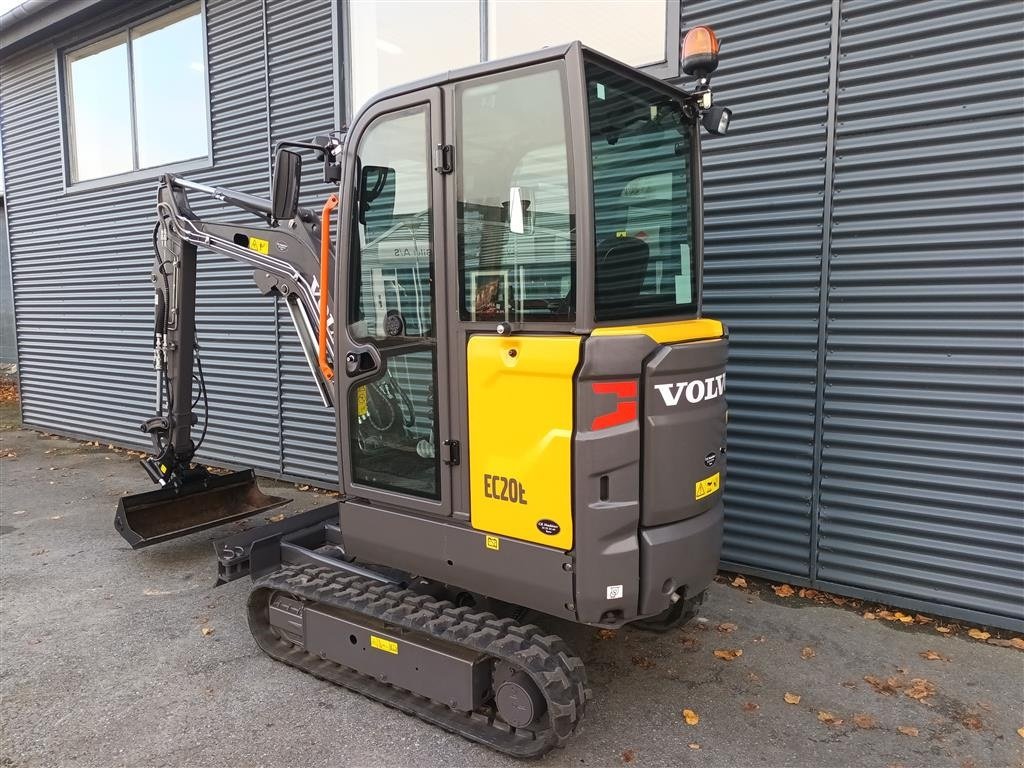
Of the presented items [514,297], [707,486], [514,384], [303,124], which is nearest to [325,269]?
[514,297]

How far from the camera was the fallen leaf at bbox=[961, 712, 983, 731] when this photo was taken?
10.5 feet

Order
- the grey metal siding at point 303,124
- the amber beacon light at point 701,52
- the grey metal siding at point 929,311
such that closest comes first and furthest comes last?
the amber beacon light at point 701,52 → the grey metal siding at point 929,311 → the grey metal siding at point 303,124

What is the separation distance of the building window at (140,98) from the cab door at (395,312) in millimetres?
5654

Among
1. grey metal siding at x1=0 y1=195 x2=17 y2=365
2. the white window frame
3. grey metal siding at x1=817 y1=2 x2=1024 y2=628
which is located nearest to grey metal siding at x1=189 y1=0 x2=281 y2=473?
the white window frame

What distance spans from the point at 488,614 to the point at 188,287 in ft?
11.7

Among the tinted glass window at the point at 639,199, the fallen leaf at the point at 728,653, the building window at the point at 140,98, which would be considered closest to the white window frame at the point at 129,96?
the building window at the point at 140,98

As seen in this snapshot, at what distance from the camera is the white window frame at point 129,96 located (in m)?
7.84

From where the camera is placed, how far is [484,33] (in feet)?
19.7

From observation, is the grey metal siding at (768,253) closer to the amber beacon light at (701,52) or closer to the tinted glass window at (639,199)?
the tinted glass window at (639,199)

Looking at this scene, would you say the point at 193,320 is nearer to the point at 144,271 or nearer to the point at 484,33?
the point at 484,33

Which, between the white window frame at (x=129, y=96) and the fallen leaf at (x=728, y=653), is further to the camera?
the white window frame at (x=129, y=96)

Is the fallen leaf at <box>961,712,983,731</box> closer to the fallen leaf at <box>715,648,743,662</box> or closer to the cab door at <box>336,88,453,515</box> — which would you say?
the fallen leaf at <box>715,648,743,662</box>

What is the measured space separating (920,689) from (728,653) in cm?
94

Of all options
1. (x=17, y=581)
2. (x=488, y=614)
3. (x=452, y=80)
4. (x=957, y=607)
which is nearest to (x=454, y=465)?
(x=488, y=614)
